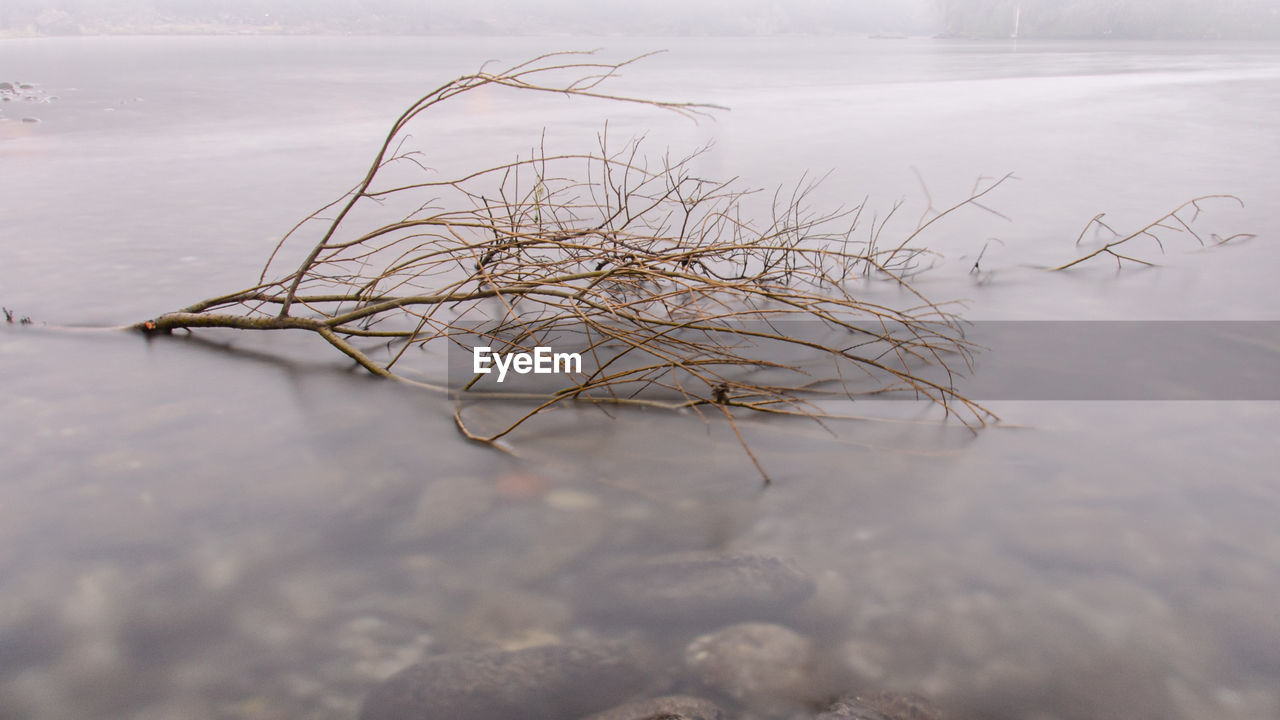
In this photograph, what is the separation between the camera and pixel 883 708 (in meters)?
1.57

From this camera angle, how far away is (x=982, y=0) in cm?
6775

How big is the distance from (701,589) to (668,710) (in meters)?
0.36

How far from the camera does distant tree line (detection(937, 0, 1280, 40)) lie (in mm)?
48156

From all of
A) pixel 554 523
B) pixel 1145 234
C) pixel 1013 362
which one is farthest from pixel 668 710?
pixel 1145 234

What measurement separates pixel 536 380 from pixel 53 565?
4.88ft

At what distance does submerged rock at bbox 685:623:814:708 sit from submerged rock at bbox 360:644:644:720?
143 millimetres

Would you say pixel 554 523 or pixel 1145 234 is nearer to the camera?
pixel 554 523

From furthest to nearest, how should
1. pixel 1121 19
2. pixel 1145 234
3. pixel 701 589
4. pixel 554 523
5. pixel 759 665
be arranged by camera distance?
1. pixel 1121 19
2. pixel 1145 234
3. pixel 554 523
4. pixel 701 589
5. pixel 759 665

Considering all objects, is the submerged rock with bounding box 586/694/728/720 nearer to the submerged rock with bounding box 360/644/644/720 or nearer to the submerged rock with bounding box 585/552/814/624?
the submerged rock with bounding box 360/644/644/720

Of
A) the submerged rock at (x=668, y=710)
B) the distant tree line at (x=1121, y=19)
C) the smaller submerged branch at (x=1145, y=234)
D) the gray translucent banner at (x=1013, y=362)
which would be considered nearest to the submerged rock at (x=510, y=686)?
the submerged rock at (x=668, y=710)

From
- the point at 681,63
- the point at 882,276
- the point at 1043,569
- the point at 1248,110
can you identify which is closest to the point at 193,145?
the point at 882,276

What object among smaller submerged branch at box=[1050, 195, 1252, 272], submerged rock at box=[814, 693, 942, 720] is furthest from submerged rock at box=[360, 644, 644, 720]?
smaller submerged branch at box=[1050, 195, 1252, 272]

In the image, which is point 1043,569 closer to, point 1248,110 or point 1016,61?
point 1248,110

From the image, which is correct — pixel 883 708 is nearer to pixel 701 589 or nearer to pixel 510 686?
pixel 701 589
